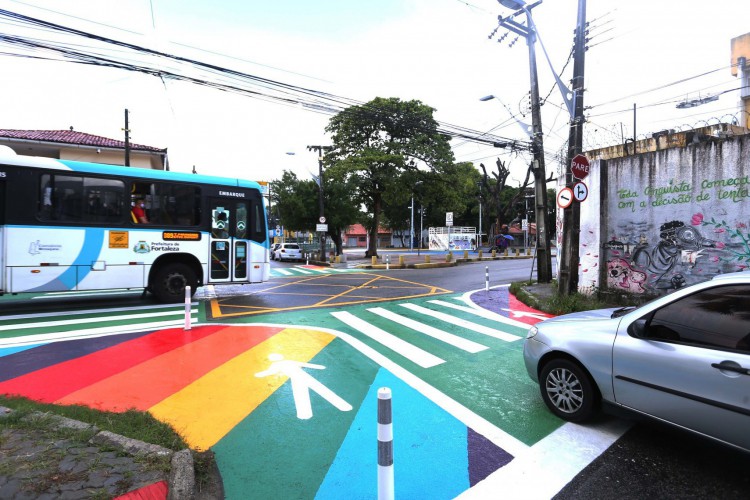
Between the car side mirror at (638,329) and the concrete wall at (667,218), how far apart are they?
630 cm

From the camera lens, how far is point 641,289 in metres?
9.13

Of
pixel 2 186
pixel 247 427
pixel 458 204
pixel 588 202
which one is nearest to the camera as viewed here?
pixel 247 427

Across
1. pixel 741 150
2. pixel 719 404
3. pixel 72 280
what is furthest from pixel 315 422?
pixel 741 150

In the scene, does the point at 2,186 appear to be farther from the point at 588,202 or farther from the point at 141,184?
the point at 588,202

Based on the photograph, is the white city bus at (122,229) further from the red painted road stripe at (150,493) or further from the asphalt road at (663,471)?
the asphalt road at (663,471)

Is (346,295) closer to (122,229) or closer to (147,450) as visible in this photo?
(122,229)

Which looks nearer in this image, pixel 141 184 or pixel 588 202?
pixel 141 184

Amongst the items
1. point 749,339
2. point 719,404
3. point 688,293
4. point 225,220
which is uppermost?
point 225,220

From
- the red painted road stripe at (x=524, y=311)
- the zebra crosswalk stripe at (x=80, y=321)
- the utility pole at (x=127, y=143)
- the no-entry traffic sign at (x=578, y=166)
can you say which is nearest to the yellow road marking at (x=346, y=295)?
the zebra crosswalk stripe at (x=80, y=321)

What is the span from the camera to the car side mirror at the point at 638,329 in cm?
319

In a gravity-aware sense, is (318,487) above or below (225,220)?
below

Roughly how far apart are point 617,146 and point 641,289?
4785 mm

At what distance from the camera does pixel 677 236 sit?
8.48 metres

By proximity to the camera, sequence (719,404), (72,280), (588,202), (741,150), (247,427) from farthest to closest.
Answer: (588,202) → (72,280) → (741,150) → (247,427) → (719,404)
